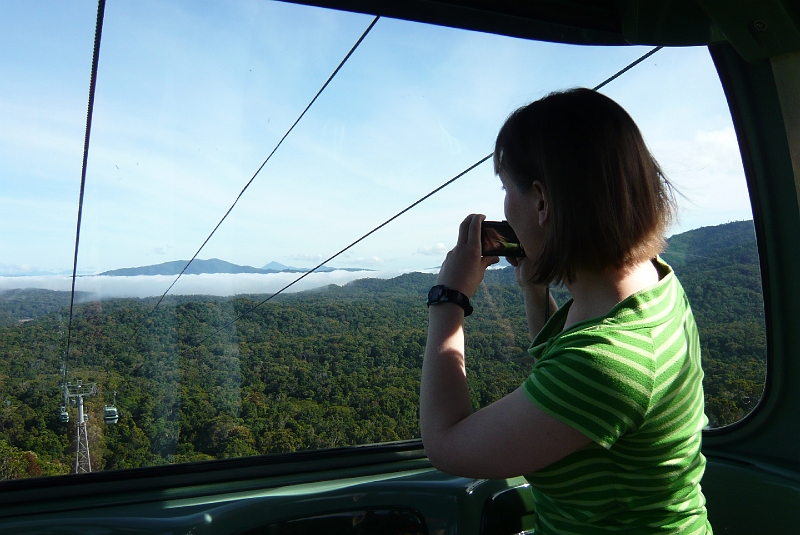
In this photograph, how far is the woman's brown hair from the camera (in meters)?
1.02

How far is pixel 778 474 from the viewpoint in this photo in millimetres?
1910

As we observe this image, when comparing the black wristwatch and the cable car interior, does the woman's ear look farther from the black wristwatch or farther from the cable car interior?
the cable car interior

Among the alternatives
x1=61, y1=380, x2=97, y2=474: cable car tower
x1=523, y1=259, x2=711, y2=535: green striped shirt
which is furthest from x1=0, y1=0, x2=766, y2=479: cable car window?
x1=523, y1=259, x2=711, y2=535: green striped shirt

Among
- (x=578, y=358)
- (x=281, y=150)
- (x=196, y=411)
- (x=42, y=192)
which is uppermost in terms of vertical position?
(x=281, y=150)

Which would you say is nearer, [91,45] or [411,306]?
[91,45]

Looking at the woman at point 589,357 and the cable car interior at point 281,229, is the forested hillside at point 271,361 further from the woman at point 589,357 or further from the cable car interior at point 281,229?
the woman at point 589,357

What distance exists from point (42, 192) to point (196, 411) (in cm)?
Answer: 70

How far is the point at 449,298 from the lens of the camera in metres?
1.14

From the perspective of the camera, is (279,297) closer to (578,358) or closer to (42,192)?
(42,192)

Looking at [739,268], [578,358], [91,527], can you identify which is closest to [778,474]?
[739,268]

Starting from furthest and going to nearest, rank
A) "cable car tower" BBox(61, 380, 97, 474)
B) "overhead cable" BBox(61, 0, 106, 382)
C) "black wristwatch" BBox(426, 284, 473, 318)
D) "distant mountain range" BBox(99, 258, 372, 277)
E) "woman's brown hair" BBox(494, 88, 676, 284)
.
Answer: "distant mountain range" BBox(99, 258, 372, 277) < "cable car tower" BBox(61, 380, 97, 474) < "overhead cable" BBox(61, 0, 106, 382) < "black wristwatch" BBox(426, 284, 473, 318) < "woman's brown hair" BBox(494, 88, 676, 284)

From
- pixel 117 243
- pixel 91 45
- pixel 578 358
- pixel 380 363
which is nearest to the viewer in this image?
pixel 578 358

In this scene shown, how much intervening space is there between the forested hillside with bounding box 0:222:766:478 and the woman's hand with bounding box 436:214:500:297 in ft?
1.74

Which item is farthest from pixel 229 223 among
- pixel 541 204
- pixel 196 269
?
pixel 541 204
